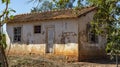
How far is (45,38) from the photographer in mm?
22297

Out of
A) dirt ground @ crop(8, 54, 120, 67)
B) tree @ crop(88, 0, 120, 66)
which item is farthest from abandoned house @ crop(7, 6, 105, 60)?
tree @ crop(88, 0, 120, 66)

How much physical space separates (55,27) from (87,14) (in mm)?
2621

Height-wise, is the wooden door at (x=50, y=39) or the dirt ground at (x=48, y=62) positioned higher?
the wooden door at (x=50, y=39)

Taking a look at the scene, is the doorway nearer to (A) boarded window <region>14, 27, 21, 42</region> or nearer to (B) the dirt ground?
(B) the dirt ground

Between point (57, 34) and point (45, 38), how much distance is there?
1313 millimetres

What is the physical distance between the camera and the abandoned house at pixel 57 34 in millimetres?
20547

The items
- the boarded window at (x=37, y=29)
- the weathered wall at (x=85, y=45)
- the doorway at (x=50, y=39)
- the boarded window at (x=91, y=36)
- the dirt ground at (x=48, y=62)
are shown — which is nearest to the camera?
the dirt ground at (x=48, y=62)

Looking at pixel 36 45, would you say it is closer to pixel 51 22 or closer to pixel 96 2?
pixel 51 22

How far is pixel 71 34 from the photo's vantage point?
2064 cm

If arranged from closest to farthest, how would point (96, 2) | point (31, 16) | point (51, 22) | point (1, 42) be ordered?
point (1, 42) → point (96, 2) → point (51, 22) → point (31, 16)

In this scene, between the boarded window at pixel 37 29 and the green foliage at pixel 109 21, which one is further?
the boarded window at pixel 37 29

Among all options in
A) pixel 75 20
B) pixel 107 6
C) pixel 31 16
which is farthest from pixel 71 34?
pixel 107 6

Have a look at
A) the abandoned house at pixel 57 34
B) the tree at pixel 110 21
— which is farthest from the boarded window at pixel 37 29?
the tree at pixel 110 21

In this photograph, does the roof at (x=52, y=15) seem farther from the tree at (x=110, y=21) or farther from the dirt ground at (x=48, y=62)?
the tree at (x=110, y=21)
